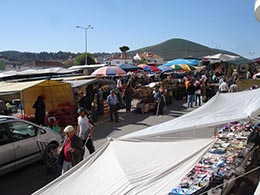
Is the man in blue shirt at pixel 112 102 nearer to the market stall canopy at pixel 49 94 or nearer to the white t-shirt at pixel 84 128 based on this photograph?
the market stall canopy at pixel 49 94

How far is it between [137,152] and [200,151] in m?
0.96

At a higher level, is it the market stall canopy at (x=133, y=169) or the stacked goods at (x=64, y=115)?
the market stall canopy at (x=133, y=169)

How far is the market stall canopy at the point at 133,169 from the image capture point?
3936mm

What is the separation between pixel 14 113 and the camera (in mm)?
19484

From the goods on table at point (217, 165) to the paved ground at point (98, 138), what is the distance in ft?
13.9

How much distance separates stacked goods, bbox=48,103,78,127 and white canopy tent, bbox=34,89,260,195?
31.9 feet

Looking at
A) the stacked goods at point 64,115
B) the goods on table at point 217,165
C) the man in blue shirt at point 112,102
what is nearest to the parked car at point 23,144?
the goods on table at point 217,165

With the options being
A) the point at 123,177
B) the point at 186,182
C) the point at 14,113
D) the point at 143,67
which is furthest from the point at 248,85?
the point at 123,177

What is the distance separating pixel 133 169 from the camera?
423 cm

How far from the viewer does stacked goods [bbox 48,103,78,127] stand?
14.3 m

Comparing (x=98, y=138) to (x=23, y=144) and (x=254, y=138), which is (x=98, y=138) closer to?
(x=23, y=144)

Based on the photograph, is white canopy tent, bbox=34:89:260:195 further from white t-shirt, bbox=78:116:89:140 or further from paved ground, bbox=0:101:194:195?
white t-shirt, bbox=78:116:89:140

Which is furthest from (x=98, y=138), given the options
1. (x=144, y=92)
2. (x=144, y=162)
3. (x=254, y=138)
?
(x=144, y=162)

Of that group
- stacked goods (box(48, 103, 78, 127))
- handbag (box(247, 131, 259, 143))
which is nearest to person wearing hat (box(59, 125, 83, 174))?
handbag (box(247, 131, 259, 143))
